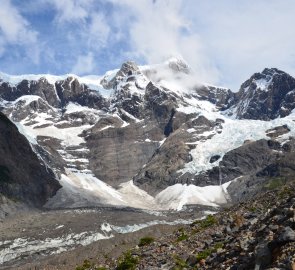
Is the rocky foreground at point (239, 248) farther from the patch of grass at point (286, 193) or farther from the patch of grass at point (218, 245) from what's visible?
the patch of grass at point (286, 193)

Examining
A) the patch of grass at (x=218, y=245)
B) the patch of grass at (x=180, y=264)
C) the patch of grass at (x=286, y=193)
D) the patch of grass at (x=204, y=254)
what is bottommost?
the patch of grass at (x=180, y=264)

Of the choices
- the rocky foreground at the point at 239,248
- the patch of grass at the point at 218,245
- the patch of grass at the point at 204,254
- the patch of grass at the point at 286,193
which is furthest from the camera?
the patch of grass at the point at 286,193

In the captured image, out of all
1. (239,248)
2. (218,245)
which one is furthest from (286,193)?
(239,248)

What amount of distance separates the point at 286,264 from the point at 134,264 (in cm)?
1715

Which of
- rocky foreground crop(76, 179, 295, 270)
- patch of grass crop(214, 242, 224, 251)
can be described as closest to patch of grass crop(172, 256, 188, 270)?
rocky foreground crop(76, 179, 295, 270)

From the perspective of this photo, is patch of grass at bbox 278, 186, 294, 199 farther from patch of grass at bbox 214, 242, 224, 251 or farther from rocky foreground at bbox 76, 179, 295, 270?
patch of grass at bbox 214, 242, 224, 251

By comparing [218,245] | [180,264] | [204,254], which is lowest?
[180,264]

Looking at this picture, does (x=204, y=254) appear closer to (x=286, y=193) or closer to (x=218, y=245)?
(x=218, y=245)

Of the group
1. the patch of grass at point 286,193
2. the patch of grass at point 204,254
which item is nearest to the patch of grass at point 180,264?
the patch of grass at point 204,254

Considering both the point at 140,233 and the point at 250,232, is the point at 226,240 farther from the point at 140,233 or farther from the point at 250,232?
the point at 140,233

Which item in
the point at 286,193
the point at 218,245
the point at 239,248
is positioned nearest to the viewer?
A: the point at 239,248

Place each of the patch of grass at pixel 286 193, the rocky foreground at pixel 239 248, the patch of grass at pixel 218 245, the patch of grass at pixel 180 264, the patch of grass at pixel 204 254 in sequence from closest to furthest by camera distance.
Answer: the rocky foreground at pixel 239 248 < the patch of grass at pixel 180 264 < the patch of grass at pixel 204 254 < the patch of grass at pixel 218 245 < the patch of grass at pixel 286 193

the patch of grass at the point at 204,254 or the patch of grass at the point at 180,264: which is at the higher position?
the patch of grass at the point at 204,254

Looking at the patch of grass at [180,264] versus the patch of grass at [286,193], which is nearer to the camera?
the patch of grass at [180,264]
